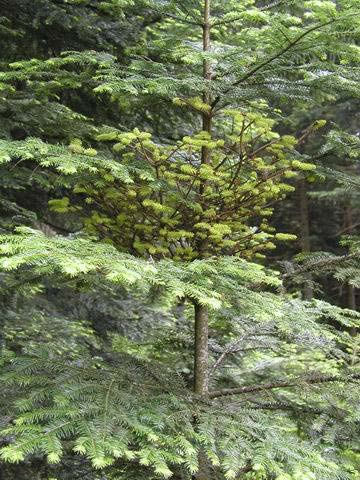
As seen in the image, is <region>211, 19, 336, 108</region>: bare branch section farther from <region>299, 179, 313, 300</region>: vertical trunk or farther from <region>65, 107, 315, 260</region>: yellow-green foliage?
<region>299, 179, 313, 300</region>: vertical trunk

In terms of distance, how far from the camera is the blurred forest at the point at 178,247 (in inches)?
95.3

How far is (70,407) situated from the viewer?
2414 millimetres

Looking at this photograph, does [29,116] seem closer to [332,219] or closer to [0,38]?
[0,38]

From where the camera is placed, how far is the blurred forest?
7.94ft

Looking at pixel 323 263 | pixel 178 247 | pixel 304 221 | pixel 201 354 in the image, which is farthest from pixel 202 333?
pixel 304 221

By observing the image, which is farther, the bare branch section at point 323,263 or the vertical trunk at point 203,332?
the vertical trunk at point 203,332

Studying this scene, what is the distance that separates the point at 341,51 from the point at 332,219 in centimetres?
1512

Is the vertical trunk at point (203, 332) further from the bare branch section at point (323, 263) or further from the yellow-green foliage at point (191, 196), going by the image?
the bare branch section at point (323, 263)

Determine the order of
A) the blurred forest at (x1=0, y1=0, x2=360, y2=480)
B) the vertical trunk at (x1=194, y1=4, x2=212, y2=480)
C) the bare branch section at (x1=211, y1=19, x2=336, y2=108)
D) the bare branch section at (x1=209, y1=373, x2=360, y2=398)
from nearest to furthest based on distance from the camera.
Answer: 1. the blurred forest at (x1=0, y1=0, x2=360, y2=480)
2. the bare branch section at (x1=211, y1=19, x2=336, y2=108)
3. the bare branch section at (x1=209, y1=373, x2=360, y2=398)
4. the vertical trunk at (x1=194, y1=4, x2=212, y2=480)

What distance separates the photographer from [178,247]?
150 inches

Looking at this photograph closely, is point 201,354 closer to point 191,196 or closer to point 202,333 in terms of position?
point 202,333

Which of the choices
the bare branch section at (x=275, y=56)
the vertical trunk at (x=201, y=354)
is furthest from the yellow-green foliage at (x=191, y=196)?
the vertical trunk at (x=201, y=354)

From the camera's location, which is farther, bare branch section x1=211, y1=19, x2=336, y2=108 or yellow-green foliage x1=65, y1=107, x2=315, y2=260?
yellow-green foliage x1=65, y1=107, x2=315, y2=260

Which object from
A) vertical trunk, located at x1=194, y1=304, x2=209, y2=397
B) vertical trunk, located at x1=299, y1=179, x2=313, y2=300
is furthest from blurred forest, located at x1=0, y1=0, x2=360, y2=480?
vertical trunk, located at x1=299, y1=179, x2=313, y2=300
